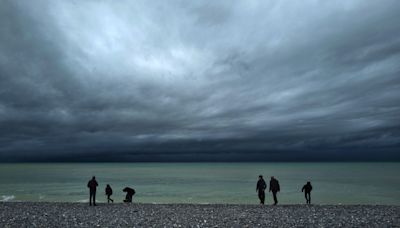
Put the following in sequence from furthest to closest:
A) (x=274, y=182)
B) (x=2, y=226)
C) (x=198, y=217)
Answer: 1. (x=274, y=182)
2. (x=198, y=217)
3. (x=2, y=226)

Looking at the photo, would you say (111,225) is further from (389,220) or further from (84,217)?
(389,220)

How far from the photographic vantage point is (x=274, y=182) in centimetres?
2944

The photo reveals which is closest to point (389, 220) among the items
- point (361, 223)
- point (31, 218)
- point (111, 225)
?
point (361, 223)

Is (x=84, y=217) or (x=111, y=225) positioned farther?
(x=84, y=217)

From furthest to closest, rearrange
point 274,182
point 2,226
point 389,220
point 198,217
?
point 274,182 → point 198,217 → point 389,220 → point 2,226

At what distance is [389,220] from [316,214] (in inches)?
175

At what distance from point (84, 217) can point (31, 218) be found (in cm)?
327

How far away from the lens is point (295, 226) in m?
18.0


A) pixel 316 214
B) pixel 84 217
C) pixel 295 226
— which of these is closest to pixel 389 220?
pixel 316 214

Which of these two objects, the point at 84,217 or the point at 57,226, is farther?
the point at 84,217

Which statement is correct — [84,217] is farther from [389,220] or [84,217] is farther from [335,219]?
[389,220]

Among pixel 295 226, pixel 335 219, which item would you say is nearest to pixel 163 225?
pixel 295 226

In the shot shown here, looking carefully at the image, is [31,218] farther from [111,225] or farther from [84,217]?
[111,225]

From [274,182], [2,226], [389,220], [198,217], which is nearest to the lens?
[2,226]
